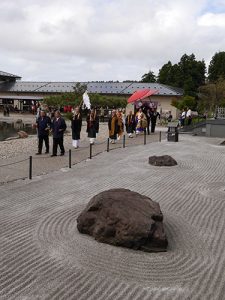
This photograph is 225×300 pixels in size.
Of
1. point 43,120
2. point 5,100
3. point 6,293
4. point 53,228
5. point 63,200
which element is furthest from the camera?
point 5,100

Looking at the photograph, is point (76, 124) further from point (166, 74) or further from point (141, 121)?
point (166, 74)

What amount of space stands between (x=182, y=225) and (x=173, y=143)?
Result: 1411 centimetres

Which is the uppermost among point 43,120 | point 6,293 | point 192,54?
point 192,54

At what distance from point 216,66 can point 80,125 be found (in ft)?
225

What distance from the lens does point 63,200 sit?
33.2 ft

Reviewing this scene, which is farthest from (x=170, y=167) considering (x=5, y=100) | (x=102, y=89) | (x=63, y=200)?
(x=5, y=100)

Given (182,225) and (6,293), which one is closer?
(6,293)

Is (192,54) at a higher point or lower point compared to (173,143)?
higher

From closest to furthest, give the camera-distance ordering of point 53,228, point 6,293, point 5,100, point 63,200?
point 6,293 → point 53,228 → point 63,200 → point 5,100

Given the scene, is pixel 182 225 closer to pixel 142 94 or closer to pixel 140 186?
pixel 140 186

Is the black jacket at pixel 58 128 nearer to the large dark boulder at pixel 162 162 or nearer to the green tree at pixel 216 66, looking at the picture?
the large dark boulder at pixel 162 162

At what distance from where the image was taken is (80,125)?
19344mm

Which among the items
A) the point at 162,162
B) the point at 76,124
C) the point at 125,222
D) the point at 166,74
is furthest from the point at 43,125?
the point at 166,74

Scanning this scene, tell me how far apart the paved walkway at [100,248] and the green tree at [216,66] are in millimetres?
69971
